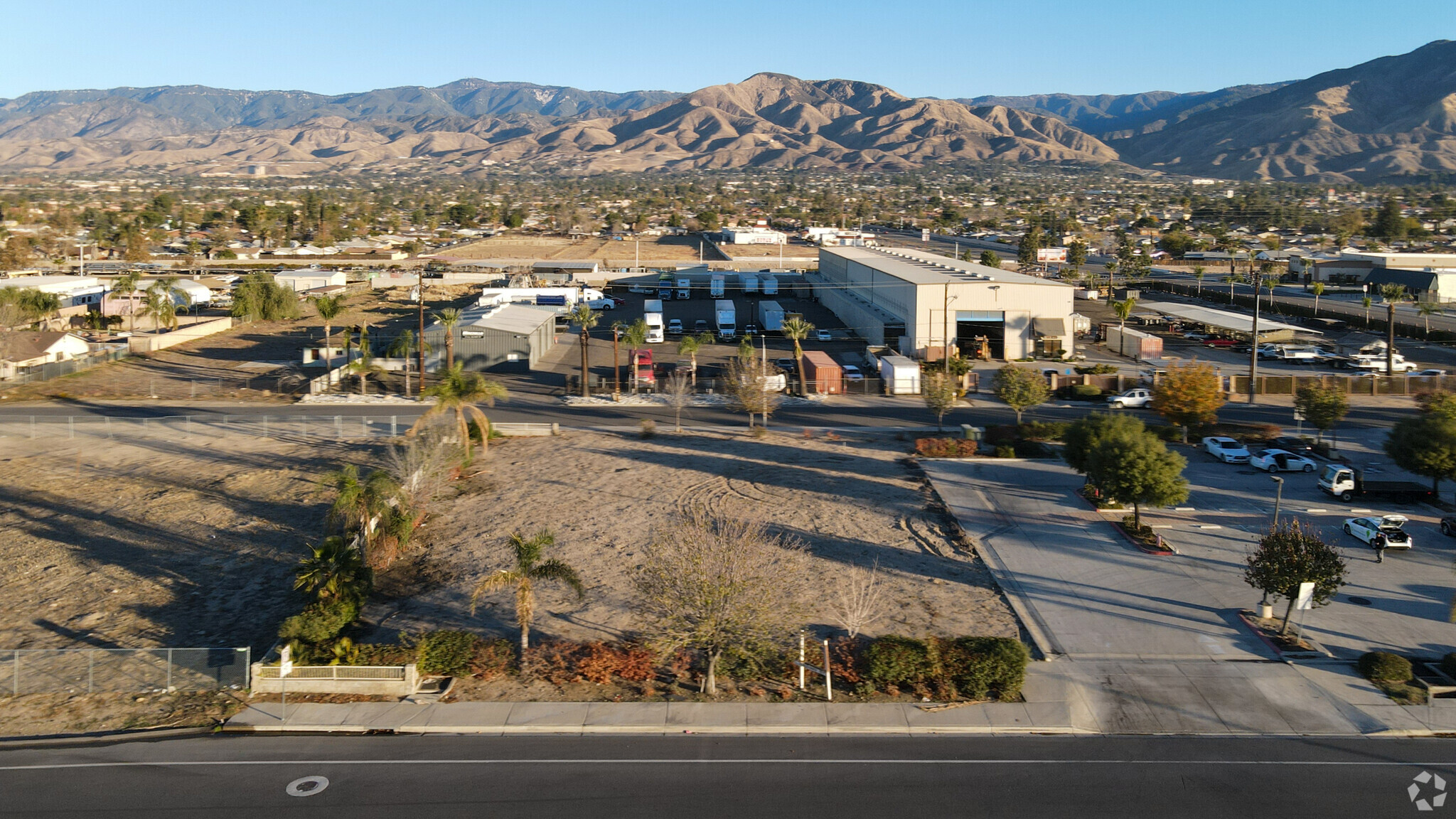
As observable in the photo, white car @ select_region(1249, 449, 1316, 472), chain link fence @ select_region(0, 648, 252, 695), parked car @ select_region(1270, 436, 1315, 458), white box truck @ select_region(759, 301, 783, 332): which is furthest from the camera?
white box truck @ select_region(759, 301, 783, 332)

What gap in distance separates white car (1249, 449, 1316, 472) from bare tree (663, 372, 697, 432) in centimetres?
2110

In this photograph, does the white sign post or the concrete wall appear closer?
the white sign post

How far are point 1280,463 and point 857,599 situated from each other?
20609 mm

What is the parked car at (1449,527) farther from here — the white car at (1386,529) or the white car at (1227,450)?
the white car at (1227,450)

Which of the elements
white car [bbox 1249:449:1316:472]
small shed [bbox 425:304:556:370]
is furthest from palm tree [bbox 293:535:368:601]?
small shed [bbox 425:304:556:370]

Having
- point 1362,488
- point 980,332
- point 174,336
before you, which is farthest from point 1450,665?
point 174,336

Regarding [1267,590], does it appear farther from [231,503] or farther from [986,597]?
[231,503]

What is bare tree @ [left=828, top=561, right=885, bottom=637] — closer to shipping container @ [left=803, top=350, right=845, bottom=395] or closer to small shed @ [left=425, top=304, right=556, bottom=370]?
shipping container @ [left=803, top=350, right=845, bottom=395]

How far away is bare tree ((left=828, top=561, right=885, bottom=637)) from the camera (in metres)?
20.7

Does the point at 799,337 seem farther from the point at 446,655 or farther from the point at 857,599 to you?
the point at 446,655

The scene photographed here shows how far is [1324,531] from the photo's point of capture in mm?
27891

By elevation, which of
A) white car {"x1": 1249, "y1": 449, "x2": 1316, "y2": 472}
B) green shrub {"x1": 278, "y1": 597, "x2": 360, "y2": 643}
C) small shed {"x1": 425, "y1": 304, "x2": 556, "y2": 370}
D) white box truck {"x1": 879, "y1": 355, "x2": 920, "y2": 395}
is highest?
small shed {"x1": 425, "y1": 304, "x2": 556, "y2": 370}

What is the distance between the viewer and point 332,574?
21.1m

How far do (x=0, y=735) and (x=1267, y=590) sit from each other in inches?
980
